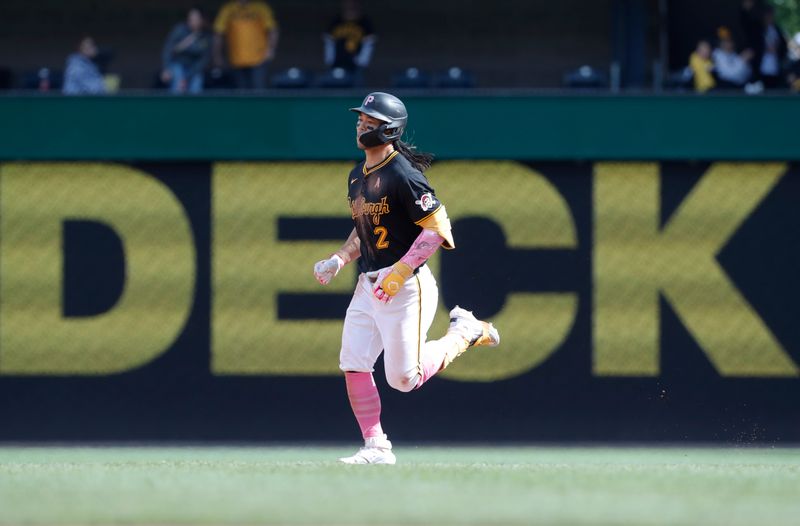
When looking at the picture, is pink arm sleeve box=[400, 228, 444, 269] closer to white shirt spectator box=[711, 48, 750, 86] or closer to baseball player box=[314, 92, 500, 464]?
baseball player box=[314, 92, 500, 464]

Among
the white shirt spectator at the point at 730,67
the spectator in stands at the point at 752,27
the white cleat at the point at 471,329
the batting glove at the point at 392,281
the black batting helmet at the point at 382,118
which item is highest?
the spectator in stands at the point at 752,27

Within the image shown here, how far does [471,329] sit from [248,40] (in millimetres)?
7403

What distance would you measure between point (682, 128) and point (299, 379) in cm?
375

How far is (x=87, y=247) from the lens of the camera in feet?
40.1

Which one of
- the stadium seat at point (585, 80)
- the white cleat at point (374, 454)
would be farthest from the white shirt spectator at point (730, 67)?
the white cleat at point (374, 454)

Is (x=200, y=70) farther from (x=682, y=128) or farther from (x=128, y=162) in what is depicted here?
(x=682, y=128)

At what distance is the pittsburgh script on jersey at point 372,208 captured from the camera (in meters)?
8.55

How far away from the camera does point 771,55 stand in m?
15.8

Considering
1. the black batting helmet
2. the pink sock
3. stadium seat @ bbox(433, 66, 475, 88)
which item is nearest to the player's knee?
the pink sock

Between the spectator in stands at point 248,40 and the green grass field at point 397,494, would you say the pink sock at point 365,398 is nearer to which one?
the green grass field at point 397,494

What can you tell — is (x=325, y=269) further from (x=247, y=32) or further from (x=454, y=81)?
(x=247, y=32)

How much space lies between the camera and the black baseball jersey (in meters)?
8.47

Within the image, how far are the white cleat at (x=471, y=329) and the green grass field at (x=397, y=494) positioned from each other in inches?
35.2

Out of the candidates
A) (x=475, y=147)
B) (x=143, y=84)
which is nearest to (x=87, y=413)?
(x=475, y=147)
